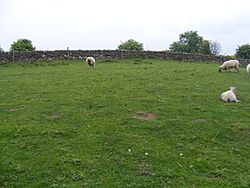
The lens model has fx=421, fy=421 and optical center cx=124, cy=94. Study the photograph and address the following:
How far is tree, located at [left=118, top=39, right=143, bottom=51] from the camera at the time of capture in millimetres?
40875

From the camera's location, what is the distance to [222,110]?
52.1ft

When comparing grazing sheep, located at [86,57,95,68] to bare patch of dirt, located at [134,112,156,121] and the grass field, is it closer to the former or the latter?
the grass field

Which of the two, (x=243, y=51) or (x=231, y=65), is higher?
(x=243, y=51)

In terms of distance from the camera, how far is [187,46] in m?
55.1

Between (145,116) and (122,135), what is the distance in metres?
2.41

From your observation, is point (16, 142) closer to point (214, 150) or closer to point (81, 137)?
point (81, 137)

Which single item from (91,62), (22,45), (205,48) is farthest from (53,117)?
(205,48)

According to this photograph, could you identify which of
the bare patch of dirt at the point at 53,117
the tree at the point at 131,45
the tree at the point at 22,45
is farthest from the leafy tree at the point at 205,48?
the bare patch of dirt at the point at 53,117

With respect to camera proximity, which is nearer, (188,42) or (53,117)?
(53,117)

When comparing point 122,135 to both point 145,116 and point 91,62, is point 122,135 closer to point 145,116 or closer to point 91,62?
point 145,116

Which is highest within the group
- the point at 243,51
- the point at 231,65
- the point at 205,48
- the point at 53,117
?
the point at 205,48

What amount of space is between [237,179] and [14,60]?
85.7 ft

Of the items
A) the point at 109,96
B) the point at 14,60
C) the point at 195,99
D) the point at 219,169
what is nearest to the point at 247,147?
the point at 219,169

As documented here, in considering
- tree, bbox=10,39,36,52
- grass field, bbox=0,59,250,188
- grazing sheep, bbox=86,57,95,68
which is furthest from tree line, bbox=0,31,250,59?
grass field, bbox=0,59,250,188
